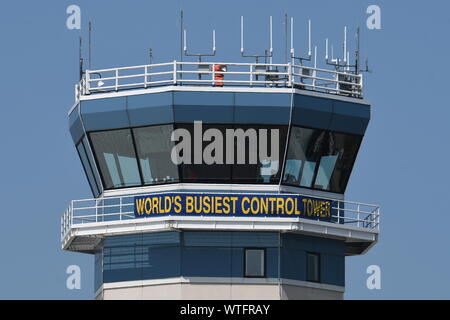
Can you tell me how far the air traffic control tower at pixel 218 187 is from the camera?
3474 inches

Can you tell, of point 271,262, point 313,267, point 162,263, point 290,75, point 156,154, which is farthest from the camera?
point 313,267

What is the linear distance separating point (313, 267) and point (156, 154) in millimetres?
9023

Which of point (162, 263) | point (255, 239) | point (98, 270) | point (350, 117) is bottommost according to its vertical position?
point (162, 263)

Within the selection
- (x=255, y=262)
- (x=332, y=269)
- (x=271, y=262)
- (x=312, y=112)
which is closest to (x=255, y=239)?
(x=255, y=262)

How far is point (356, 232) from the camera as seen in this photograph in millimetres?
90375

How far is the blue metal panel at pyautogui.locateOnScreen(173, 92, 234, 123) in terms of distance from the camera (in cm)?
8881

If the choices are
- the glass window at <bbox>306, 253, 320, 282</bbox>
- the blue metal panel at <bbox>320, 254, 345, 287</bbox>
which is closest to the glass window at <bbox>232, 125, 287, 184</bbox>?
the glass window at <bbox>306, 253, 320, 282</bbox>

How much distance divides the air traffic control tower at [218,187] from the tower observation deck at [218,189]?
0.05 metres

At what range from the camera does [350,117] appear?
91.6 meters

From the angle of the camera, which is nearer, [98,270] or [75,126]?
[98,270]

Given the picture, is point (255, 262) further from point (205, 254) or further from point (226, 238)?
point (205, 254)
